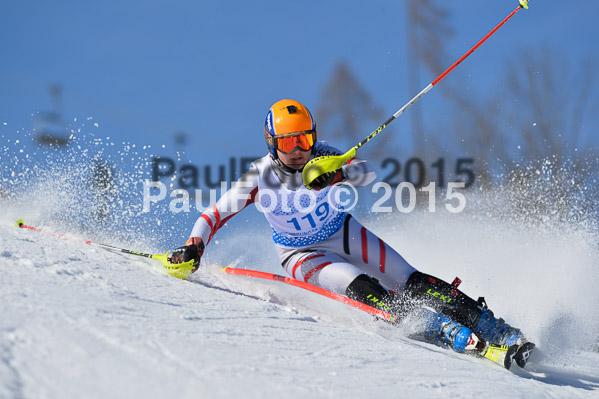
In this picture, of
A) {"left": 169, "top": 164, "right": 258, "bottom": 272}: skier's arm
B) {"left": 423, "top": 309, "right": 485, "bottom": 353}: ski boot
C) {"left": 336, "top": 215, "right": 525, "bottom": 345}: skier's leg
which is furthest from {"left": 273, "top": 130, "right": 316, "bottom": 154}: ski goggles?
{"left": 423, "top": 309, "right": 485, "bottom": 353}: ski boot

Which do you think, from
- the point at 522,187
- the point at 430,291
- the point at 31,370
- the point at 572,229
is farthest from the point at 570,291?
the point at 522,187

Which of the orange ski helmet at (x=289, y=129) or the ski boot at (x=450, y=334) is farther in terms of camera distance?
the orange ski helmet at (x=289, y=129)

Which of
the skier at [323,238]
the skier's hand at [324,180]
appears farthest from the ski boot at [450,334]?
the skier's hand at [324,180]

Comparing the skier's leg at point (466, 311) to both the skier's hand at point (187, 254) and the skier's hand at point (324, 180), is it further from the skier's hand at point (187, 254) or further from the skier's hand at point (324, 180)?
the skier's hand at point (187, 254)

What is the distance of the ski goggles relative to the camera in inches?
159

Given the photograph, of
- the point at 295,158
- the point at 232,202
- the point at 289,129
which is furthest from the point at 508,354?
the point at 232,202

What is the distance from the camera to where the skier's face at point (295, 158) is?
13.3ft

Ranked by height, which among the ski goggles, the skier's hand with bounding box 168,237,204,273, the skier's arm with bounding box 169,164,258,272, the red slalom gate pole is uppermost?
the ski goggles

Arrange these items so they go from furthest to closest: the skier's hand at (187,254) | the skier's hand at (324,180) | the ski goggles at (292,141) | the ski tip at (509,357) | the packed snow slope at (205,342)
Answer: the ski goggles at (292,141)
the skier's hand at (187,254)
the skier's hand at (324,180)
the ski tip at (509,357)
the packed snow slope at (205,342)

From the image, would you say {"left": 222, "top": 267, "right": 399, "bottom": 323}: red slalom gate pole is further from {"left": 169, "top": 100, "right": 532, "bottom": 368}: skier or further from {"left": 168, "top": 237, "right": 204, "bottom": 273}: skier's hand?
{"left": 168, "top": 237, "right": 204, "bottom": 273}: skier's hand

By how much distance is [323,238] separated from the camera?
14.3ft

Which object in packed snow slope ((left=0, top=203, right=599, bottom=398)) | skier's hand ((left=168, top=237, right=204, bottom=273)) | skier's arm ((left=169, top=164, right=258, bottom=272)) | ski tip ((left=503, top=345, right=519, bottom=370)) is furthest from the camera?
skier's arm ((left=169, top=164, right=258, bottom=272))

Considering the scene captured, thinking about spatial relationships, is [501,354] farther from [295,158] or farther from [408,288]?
[295,158]

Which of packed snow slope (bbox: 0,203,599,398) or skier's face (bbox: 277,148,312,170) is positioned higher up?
skier's face (bbox: 277,148,312,170)
